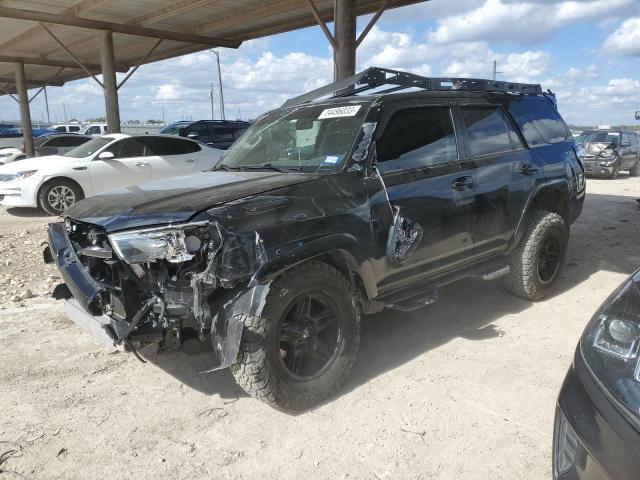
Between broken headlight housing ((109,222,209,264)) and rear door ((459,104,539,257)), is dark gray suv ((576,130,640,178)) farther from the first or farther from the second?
broken headlight housing ((109,222,209,264))

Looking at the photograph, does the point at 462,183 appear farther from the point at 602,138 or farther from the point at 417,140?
the point at 602,138

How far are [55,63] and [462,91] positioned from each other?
19485 millimetres

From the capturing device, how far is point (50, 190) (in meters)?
9.66

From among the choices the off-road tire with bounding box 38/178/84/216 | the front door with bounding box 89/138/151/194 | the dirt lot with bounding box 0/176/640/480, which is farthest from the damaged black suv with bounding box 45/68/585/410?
the off-road tire with bounding box 38/178/84/216

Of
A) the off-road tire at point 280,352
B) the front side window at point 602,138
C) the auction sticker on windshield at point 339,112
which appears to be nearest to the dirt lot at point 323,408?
the off-road tire at point 280,352

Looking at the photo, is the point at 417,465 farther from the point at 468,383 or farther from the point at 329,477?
the point at 468,383

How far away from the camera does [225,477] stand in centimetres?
264

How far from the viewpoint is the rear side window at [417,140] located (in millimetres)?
3771

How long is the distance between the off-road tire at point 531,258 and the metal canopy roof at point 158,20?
5.92 metres

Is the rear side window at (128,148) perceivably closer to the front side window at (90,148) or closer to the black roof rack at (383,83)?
the front side window at (90,148)

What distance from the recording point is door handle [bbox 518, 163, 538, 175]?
4734 millimetres

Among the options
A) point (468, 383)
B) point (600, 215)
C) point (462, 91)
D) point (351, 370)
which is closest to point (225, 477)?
point (351, 370)

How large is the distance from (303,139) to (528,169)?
2208 mm

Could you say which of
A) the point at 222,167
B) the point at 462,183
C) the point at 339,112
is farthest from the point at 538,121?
the point at 222,167
